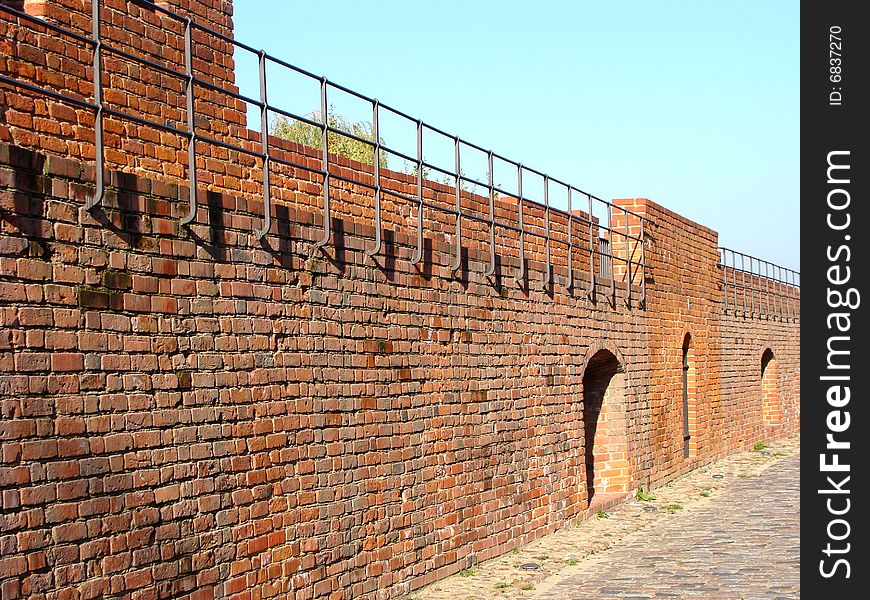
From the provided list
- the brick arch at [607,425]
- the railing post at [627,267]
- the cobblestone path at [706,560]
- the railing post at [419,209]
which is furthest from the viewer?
the railing post at [627,267]

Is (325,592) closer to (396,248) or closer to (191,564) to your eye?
(191,564)

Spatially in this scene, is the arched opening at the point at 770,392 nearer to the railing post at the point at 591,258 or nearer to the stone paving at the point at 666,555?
the stone paving at the point at 666,555

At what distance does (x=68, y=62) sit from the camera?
7.04 m

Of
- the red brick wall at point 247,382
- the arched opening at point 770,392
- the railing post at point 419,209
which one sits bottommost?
the arched opening at point 770,392

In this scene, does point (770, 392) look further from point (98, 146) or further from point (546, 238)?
point (98, 146)

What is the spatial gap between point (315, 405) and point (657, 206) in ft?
33.3

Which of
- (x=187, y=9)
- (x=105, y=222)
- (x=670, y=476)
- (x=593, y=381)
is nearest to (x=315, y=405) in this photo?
(x=105, y=222)

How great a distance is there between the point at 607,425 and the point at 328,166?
6.79m

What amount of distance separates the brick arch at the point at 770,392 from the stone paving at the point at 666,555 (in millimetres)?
10371

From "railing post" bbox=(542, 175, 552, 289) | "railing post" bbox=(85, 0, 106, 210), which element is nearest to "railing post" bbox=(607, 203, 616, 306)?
"railing post" bbox=(542, 175, 552, 289)

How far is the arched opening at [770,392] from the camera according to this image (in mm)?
25641

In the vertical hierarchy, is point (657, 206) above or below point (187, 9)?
below

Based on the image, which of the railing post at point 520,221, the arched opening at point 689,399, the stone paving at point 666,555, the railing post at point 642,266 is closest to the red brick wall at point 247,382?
the railing post at point 520,221

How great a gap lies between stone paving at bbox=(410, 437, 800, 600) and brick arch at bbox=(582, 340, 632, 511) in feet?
1.35
